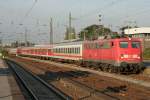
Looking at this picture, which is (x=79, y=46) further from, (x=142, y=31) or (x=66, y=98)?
(x=142, y=31)

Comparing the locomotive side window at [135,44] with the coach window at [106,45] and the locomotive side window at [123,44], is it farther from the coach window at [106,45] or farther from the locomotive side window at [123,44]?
the coach window at [106,45]

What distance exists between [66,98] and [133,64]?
1342cm

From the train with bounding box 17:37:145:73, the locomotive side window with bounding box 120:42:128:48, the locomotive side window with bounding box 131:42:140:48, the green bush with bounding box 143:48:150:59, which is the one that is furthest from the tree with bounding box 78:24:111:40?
the locomotive side window with bounding box 120:42:128:48

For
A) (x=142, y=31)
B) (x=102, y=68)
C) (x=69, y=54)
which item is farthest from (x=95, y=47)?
(x=142, y=31)

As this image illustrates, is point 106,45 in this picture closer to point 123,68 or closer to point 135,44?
point 135,44

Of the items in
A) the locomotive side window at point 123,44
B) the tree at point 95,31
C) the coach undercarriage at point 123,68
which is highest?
the tree at point 95,31

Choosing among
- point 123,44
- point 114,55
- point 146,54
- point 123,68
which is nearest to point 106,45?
point 114,55

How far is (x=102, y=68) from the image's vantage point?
34.3 metres

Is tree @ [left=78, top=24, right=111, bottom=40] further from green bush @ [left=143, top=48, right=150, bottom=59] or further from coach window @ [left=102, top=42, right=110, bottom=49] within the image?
coach window @ [left=102, top=42, right=110, bottom=49]

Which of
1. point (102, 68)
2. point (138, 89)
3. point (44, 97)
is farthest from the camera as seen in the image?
point (102, 68)

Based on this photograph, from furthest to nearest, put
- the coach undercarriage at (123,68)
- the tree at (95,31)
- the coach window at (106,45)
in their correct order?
the tree at (95,31) < the coach window at (106,45) < the coach undercarriage at (123,68)

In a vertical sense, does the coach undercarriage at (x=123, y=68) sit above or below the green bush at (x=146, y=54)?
below

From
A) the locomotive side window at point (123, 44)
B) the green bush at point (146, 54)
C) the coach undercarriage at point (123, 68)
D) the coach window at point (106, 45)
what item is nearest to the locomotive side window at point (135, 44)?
the locomotive side window at point (123, 44)

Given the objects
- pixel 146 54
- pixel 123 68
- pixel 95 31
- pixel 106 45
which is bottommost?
pixel 123 68
